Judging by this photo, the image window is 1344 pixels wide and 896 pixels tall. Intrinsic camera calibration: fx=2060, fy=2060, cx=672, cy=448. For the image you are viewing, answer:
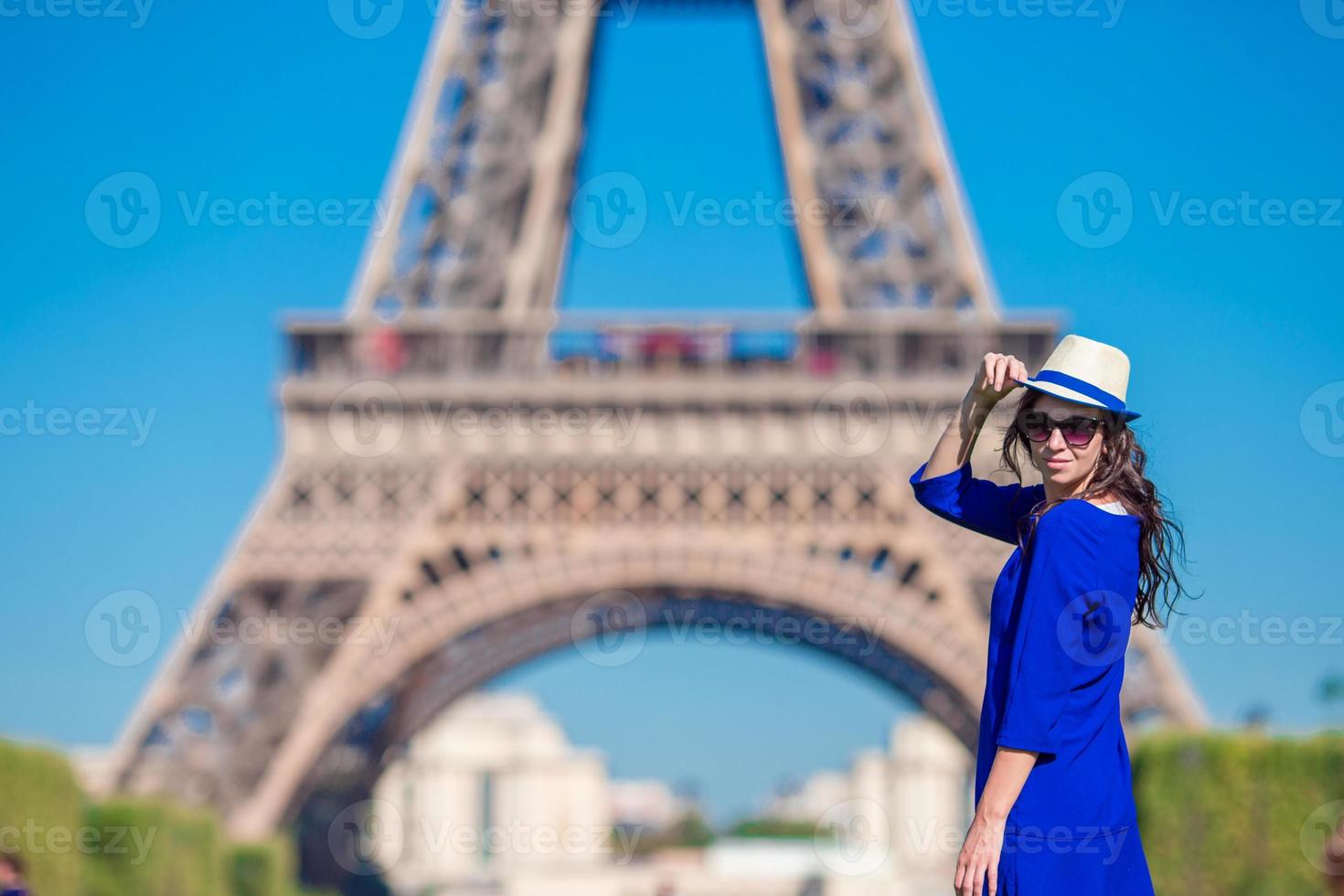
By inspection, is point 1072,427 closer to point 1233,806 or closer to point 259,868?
point 1233,806

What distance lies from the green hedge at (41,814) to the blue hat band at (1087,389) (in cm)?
1590

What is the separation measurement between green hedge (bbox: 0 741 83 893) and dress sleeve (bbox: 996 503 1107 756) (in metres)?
16.0

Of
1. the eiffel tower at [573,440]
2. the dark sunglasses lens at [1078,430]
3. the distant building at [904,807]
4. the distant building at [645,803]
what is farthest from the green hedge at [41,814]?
the distant building at [645,803]

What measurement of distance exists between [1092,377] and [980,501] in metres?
0.49

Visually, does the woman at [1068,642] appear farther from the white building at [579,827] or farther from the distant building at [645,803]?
the distant building at [645,803]

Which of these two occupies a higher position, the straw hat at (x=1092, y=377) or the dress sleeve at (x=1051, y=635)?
the straw hat at (x=1092, y=377)

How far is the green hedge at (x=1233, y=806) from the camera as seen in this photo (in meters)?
23.2

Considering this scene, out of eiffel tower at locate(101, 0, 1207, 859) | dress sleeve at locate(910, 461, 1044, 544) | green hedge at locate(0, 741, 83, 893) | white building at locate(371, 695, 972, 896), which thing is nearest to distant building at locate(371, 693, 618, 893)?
white building at locate(371, 695, 972, 896)

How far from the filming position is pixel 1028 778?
3945mm

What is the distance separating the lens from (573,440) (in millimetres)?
27609

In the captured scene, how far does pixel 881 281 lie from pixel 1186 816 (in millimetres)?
8938

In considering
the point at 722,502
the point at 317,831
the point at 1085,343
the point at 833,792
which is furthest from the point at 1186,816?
the point at 833,792

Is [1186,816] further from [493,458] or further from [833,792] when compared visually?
[833,792]

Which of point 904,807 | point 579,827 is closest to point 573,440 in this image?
point 579,827
